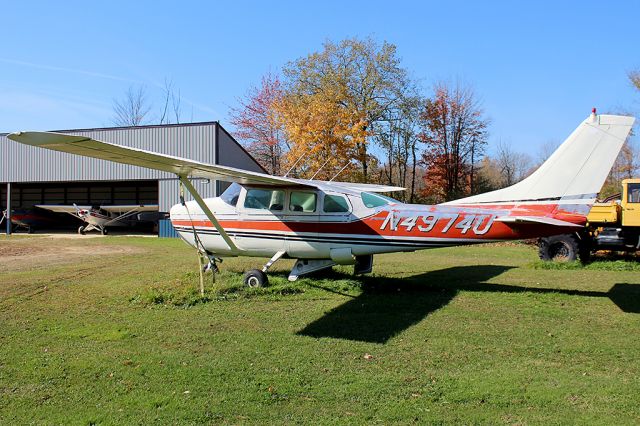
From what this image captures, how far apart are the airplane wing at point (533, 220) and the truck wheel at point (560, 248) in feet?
22.5

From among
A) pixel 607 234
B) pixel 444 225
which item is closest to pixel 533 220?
pixel 444 225

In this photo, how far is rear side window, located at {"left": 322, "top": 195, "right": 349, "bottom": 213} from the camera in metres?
9.10

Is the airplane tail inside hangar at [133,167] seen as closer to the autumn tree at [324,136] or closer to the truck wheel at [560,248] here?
the autumn tree at [324,136]

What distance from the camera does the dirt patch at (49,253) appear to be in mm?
13742

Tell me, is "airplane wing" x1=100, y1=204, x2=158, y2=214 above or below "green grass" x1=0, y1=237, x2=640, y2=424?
above

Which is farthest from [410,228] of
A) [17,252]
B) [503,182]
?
[503,182]

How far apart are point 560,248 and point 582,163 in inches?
285

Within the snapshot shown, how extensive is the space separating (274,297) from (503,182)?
1772 inches

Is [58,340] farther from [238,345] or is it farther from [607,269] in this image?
[607,269]

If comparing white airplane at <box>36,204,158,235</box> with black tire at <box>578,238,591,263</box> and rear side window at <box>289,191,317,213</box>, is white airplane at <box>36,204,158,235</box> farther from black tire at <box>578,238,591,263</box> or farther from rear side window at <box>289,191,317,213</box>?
black tire at <box>578,238,591,263</box>

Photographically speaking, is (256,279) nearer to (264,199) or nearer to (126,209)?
(264,199)

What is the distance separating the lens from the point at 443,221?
27.9ft

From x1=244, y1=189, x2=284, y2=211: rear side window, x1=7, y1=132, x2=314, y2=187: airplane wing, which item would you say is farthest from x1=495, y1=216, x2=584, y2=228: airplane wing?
x1=244, y1=189, x2=284, y2=211: rear side window

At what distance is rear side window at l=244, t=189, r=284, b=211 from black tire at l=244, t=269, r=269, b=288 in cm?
131
